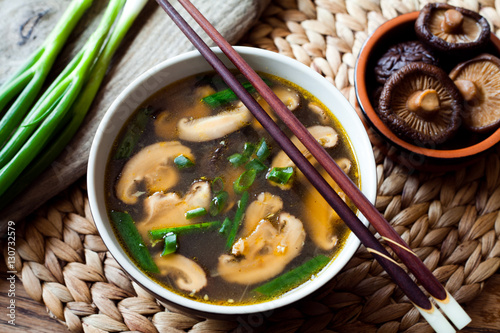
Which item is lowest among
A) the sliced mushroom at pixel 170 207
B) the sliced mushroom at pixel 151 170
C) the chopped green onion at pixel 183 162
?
the sliced mushroom at pixel 170 207

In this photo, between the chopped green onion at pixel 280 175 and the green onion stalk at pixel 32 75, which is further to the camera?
the green onion stalk at pixel 32 75

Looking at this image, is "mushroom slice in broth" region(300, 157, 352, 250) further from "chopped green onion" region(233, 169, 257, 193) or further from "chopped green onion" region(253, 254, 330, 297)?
"chopped green onion" region(233, 169, 257, 193)

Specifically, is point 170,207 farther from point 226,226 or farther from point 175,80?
point 175,80

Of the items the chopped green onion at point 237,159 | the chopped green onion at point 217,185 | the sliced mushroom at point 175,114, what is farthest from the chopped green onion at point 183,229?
the sliced mushroom at point 175,114

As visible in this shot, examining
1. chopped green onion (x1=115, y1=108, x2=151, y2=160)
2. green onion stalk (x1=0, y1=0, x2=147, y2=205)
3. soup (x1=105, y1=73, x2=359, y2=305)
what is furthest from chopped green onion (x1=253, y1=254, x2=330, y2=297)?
green onion stalk (x1=0, y1=0, x2=147, y2=205)

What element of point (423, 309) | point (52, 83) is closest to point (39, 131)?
point (52, 83)

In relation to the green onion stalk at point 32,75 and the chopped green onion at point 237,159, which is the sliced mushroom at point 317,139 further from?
the green onion stalk at point 32,75

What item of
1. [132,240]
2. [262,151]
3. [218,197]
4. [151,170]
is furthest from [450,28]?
[132,240]
